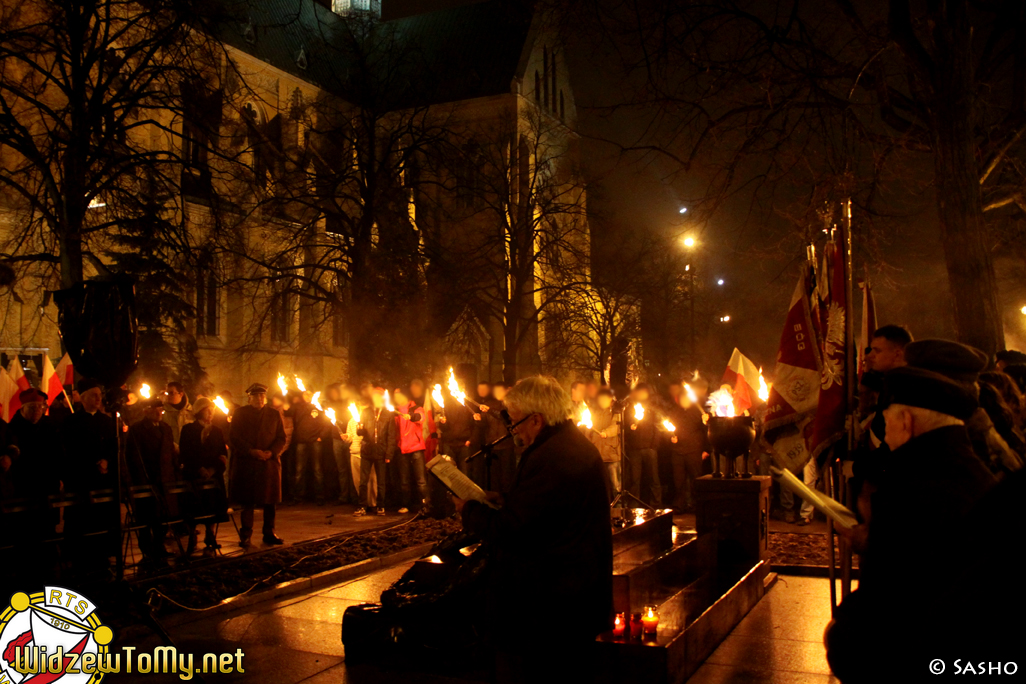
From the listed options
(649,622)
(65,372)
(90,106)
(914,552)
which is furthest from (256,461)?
(914,552)

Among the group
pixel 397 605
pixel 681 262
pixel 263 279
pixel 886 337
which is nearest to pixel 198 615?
pixel 397 605

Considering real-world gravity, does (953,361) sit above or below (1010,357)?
below

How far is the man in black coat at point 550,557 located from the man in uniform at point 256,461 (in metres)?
8.30

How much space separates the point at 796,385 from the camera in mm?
6203

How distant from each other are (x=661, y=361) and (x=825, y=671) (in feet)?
115

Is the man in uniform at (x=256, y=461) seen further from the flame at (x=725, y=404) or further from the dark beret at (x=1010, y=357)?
the dark beret at (x=1010, y=357)

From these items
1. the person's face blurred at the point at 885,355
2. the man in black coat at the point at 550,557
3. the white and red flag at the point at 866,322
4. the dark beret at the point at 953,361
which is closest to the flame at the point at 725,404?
the white and red flag at the point at 866,322

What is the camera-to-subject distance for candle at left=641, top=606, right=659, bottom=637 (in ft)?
19.6

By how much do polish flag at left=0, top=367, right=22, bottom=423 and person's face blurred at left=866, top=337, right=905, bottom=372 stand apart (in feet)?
40.6

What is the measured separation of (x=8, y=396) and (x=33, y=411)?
3.68 metres

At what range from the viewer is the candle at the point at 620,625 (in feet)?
19.7

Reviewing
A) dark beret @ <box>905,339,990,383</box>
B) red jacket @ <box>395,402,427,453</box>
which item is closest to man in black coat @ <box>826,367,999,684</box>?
dark beret @ <box>905,339,990,383</box>

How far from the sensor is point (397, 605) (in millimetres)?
6594

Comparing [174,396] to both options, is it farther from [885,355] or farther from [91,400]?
[885,355]
